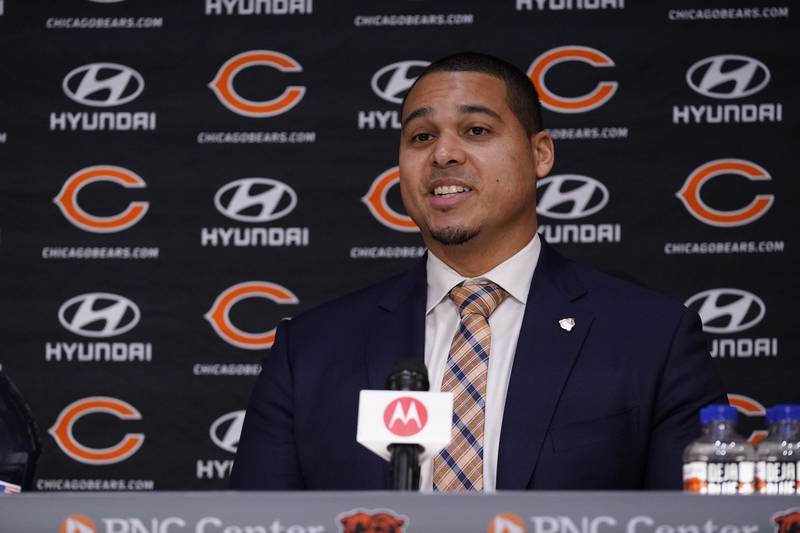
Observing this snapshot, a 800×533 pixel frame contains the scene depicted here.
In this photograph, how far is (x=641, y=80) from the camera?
3664mm

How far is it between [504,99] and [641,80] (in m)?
1.37

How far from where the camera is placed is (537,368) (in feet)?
7.14

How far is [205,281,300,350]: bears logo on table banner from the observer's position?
144 inches

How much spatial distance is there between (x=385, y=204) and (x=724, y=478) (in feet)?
7.58

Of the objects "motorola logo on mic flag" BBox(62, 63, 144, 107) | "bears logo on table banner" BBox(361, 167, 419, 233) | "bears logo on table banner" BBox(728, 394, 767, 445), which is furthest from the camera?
"motorola logo on mic flag" BBox(62, 63, 144, 107)

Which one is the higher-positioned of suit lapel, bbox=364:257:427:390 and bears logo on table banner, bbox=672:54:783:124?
bears logo on table banner, bbox=672:54:783:124

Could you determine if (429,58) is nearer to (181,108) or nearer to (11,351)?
(181,108)

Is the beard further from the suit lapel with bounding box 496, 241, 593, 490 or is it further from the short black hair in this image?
the short black hair

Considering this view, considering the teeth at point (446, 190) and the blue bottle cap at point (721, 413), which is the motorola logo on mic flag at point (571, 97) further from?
the blue bottle cap at point (721, 413)

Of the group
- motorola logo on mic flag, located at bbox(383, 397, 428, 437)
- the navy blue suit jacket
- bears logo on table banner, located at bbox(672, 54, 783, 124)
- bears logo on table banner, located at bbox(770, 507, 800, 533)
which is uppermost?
bears logo on table banner, located at bbox(672, 54, 783, 124)

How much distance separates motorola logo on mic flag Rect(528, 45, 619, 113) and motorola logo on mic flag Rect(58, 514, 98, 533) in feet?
8.60

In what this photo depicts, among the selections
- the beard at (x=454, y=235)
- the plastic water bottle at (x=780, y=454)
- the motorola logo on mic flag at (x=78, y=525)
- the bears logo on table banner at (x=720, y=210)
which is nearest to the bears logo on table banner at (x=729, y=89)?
the bears logo on table banner at (x=720, y=210)

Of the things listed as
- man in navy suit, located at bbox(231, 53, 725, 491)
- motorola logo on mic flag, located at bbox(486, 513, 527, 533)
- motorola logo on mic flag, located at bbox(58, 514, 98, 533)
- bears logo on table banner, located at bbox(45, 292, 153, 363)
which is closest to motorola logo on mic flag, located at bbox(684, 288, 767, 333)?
man in navy suit, located at bbox(231, 53, 725, 491)

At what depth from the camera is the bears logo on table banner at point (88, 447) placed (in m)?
3.64
